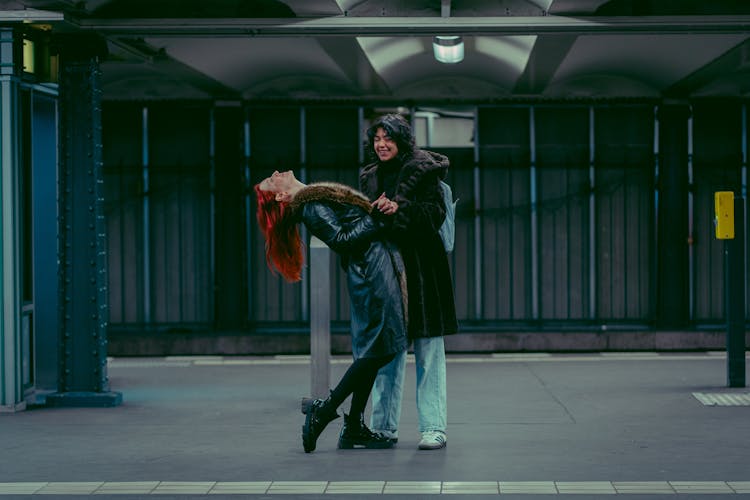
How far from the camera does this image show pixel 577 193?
1413 cm

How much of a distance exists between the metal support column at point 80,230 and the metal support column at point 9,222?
1.43 ft

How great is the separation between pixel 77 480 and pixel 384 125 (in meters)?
2.57

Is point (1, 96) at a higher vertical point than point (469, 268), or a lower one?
higher

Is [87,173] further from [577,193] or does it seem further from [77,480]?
[577,193]

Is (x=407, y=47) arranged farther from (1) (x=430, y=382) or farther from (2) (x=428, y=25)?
(1) (x=430, y=382)

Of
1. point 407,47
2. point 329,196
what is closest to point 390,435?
point 329,196

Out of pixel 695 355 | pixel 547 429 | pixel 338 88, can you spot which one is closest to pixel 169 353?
pixel 338 88

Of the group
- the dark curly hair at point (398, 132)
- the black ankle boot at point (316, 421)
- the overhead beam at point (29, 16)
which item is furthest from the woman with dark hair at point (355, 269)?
the overhead beam at point (29, 16)

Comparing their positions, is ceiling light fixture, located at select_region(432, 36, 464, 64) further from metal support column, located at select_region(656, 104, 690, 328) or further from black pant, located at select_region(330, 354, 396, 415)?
black pant, located at select_region(330, 354, 396, 415)

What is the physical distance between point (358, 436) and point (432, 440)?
0.43 m

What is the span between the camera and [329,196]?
754 centimetres

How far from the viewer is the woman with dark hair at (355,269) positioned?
7.37 m

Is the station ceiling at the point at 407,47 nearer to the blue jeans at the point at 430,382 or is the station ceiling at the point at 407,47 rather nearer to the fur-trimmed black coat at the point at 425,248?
the fur-trimmed black coat at the point at 425,248

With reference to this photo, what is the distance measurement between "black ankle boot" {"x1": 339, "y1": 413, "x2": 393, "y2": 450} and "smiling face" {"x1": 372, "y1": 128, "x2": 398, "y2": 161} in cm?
151
